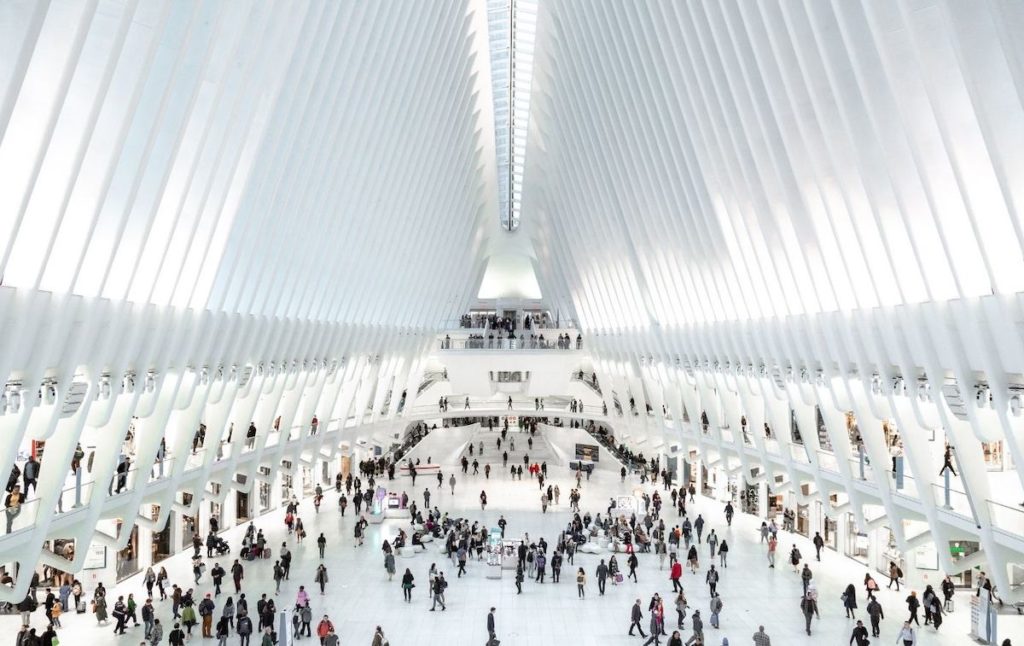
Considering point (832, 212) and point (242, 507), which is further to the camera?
point (242, 507)

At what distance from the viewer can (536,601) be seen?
1842 centimetres

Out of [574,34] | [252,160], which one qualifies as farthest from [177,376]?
[574,34]

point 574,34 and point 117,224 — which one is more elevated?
point 574,34

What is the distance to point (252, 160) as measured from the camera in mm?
15031

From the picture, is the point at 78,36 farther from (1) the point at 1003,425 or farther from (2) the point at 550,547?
(2) the point at 550,547

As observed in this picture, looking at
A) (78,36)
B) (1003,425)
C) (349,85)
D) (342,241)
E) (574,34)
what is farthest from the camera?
(574,34)

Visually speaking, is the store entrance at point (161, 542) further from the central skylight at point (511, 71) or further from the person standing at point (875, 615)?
the central skylight at point (511, 71)

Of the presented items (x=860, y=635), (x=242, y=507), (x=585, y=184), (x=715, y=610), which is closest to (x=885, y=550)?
(x=715, y=610)

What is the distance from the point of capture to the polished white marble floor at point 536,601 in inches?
624

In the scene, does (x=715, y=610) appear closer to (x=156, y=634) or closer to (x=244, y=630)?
(x=244, y=630)

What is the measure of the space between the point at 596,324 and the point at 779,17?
2779 centimetres

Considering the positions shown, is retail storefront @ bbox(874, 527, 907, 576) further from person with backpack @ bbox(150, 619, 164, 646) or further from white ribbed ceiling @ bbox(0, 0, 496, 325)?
person with backpack @ bbox(150, 619, 164, 646)

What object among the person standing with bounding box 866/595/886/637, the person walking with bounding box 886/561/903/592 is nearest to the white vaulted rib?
the person standing with bounding box 866/595/886/637

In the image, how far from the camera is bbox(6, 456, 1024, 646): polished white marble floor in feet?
52.0
